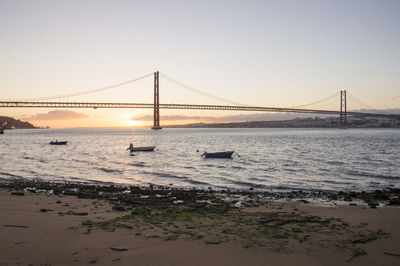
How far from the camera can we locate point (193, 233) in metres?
5.90

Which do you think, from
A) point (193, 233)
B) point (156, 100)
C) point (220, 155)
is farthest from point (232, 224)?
point (156, 100)

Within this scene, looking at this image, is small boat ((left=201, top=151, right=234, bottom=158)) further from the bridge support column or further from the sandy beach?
the bridge support column

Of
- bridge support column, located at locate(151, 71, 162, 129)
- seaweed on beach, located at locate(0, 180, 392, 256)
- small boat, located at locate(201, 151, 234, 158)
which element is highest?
bridge support column, located at locate(151, 71, 162, 129)

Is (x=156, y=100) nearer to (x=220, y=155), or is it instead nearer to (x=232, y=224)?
(x=220, y=155)

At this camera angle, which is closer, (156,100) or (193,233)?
(193,233)

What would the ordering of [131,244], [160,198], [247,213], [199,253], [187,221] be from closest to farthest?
[199,253], [131,244], [187,221], [247,213], [160,198]

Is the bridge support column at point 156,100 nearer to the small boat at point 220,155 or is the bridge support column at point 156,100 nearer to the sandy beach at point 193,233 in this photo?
the small boat at point 220,155

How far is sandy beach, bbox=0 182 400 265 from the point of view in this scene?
4.76 m

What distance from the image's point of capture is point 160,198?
9.83 m

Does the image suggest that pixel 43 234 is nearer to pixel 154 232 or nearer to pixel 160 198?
pixel 154 232

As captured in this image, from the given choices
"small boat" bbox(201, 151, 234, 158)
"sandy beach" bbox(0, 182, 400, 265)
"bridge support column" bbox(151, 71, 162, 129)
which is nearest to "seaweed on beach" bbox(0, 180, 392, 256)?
"sandy beach" bbox(0, 182, 400, 265)

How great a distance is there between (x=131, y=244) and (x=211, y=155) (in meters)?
21.4

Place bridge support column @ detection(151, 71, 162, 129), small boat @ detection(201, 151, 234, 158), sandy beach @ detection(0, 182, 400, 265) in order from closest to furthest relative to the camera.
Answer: sandy beach @ detection(0, 182, 400, 265) < small boat @ detection(201, 151, 234, 158) < bridge support column @ detection(151, 71, 162, 129)

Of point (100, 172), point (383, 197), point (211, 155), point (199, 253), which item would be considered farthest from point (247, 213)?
point (211, 155)
